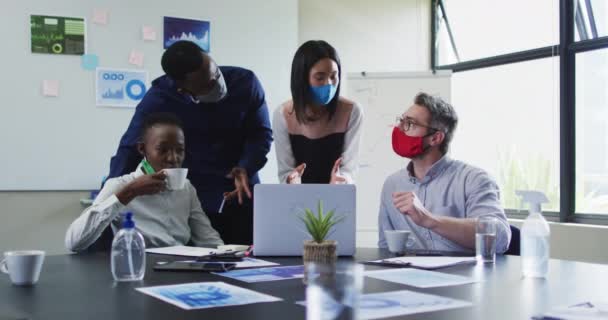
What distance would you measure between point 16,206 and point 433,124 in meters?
2.65

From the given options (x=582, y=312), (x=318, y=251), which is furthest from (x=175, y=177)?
(x=582, y=312)

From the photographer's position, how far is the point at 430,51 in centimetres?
535

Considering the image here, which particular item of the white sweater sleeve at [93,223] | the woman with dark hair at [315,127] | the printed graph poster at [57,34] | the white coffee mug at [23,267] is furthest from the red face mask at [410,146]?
the printed graph poster at [57,34]

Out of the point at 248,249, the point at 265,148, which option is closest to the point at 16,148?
the point at 265,148

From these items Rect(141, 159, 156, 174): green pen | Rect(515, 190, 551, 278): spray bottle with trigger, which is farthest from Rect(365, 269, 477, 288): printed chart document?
Rect(141, 159, 156, 174): green pen

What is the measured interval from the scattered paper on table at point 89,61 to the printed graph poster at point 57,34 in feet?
0.13

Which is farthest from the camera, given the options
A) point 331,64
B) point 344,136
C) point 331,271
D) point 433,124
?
point 344,136

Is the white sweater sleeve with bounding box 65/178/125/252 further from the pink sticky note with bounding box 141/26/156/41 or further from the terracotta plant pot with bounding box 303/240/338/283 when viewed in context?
the pink sticky note with bounding box 141/26/156/41

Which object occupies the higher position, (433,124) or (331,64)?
(331,64)

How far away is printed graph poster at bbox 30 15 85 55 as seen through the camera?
12.4 ft

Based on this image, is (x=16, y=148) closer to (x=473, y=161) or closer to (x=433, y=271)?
(x=433, y=271)

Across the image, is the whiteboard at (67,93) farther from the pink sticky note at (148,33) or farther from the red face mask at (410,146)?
the red face mask at (410,146)

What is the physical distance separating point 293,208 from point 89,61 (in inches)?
101

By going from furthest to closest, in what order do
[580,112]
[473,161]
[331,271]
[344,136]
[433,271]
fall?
[473,161] → [580,112] → [344,136] → [433,271] → [331,271]
